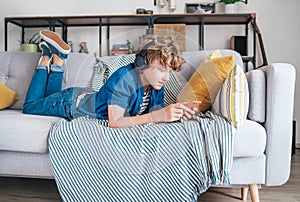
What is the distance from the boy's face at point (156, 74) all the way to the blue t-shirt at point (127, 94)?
0.12 ft

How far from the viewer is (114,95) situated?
1.39 meters

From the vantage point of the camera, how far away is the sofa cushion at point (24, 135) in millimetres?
1525

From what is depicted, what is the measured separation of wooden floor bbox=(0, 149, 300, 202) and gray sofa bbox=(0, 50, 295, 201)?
216 millimetres

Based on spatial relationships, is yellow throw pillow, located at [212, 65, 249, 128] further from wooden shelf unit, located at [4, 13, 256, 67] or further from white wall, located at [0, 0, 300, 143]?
white wall, located at [0, 0, 300, 143]

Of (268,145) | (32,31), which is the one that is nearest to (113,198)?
(268,145)

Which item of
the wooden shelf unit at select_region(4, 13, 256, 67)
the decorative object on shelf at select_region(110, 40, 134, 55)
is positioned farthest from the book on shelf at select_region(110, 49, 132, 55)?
the wooden shelf unit at select_region(4, 13, 256, 67)

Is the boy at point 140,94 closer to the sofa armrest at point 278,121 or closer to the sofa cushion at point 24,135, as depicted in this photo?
the sofa cushion at point 24,135

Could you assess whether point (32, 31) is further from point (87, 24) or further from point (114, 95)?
point (114, 95)

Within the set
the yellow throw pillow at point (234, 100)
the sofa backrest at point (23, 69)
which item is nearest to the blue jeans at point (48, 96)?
the sofa backrest at point (23, 69)

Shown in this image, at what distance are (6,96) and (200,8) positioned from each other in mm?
2001

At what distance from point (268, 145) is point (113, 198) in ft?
2.22

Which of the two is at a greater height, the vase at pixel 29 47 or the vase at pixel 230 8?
the vase at pixel 230 8

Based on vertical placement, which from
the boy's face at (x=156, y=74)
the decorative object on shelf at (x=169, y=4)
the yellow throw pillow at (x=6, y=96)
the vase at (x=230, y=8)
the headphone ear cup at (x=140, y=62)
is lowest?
the yellow throw pillow at (x=6, y=96)

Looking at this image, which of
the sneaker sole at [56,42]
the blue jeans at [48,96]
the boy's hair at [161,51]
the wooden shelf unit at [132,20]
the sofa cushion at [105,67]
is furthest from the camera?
the wooden shelf unit at [132,20]
